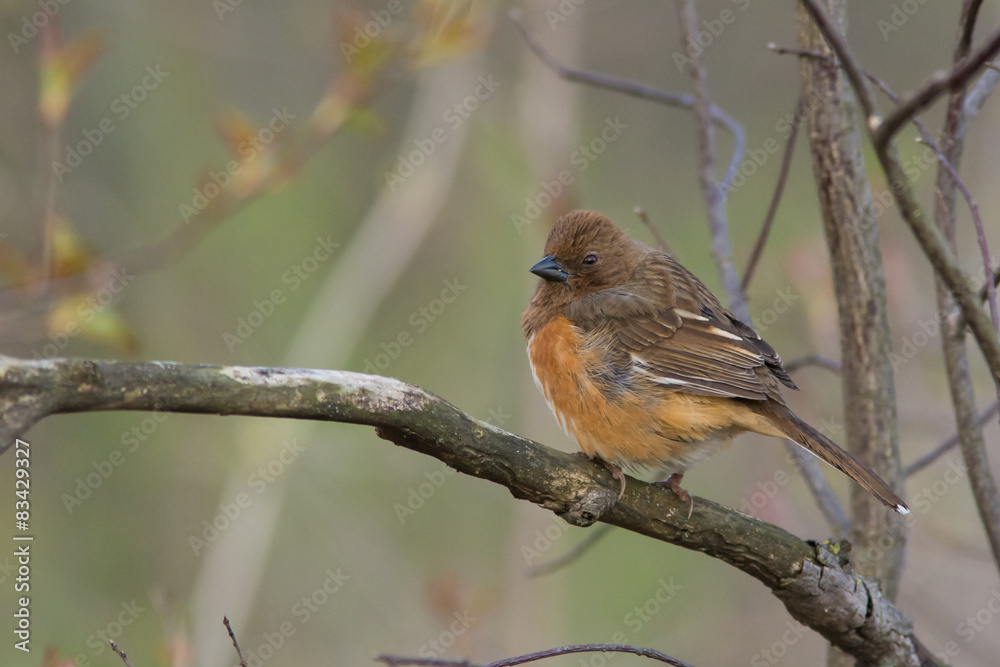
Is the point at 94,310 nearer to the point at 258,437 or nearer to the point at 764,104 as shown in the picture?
the point at 258,437

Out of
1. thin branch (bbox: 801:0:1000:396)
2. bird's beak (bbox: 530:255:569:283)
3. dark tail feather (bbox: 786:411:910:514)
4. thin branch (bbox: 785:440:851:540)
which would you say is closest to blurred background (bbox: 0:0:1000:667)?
bird's beak (bbox: 530:255:569:283)

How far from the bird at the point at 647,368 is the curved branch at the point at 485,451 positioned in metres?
0.37

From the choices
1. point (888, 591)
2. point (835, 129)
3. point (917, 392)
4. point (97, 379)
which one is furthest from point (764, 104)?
point (97, 379)

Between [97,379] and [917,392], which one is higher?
[917,392]

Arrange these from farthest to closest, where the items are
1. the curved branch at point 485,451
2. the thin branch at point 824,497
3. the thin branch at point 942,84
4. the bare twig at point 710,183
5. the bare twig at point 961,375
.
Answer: the bare twig at point 710,183 < the thin branch at point 824,497 < the bare twig at point 961,375 < the curved branch at point 485,451 < the thin branch at point 942,84

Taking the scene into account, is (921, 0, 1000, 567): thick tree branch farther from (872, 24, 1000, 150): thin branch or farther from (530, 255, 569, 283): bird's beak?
(530, 255, 569, 283): bird's beak

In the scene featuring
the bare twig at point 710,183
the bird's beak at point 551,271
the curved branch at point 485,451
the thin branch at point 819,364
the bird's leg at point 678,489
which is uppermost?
the bare twig at point 710,183

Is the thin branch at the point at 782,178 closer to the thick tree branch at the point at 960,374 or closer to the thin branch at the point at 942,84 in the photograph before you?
the thick tree branch at the point at 960,374

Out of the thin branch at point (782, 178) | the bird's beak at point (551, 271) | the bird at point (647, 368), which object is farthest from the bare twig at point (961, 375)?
the bird's beak at point (551, 271)

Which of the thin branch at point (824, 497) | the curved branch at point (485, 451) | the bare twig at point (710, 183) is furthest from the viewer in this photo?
the bare twig at point (710, 183)

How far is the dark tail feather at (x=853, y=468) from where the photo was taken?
2.75 meters

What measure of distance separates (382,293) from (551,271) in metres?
1.17

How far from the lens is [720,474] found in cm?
707

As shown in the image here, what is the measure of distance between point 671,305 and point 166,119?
13.7ft
